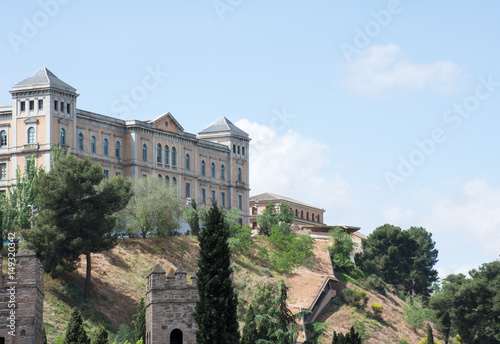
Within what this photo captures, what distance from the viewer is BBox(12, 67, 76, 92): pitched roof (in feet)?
298

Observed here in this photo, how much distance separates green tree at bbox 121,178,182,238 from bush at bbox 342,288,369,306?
714 inches

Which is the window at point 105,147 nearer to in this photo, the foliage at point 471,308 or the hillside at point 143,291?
the hillside at point 143,291

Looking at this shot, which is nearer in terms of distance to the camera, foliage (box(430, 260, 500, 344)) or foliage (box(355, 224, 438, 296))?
foliage (box(430, 260, 500, 344))

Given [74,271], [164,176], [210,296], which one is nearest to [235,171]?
[164,176]

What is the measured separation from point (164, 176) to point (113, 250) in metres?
27.1

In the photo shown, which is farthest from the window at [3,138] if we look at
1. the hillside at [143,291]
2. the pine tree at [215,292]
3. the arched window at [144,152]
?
the pine tree at [215,292]

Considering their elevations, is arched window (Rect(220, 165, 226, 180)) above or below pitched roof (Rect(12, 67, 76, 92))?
below

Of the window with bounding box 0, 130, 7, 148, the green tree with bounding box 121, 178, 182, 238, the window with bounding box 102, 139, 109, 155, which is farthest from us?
the window with bounding box 102, 139, 109, 155

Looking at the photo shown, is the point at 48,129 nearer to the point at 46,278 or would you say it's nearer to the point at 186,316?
the point at 46,278

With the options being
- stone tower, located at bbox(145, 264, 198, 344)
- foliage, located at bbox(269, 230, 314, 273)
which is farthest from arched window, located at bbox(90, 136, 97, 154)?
stone tower, located at bbox(145, 264, 198, 344)

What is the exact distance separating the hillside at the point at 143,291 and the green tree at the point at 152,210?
231 centimetres

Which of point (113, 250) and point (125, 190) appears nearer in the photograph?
point (125, 190)

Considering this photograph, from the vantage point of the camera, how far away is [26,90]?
90.8m

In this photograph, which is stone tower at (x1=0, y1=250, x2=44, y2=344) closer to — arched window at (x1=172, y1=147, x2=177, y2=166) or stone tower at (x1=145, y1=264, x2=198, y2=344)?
stone tower at (x1=145, y1=264, x2=198, y2=344)
